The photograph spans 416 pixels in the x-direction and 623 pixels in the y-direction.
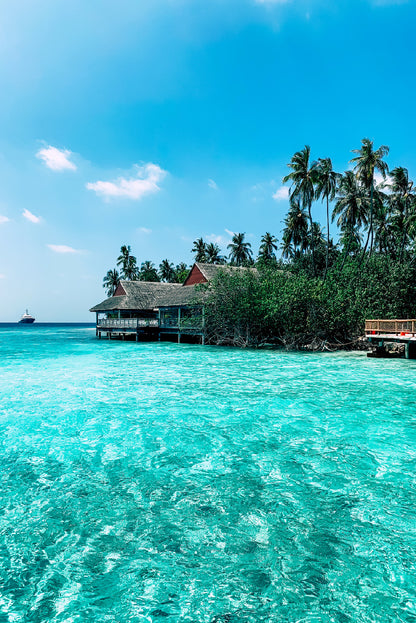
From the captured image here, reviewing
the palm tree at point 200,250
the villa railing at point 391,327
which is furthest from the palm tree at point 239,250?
the villa railing at point 391,327

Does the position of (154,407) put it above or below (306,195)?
below

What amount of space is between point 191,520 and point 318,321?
22.8 meters

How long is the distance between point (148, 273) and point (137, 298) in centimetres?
2665

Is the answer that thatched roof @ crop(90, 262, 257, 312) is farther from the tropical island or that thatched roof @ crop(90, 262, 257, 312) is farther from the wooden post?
the wooden post

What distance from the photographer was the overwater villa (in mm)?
30688

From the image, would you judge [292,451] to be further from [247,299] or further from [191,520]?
[247,299]

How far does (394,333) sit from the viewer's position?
21000mm

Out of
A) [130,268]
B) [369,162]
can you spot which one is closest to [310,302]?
[369,162]

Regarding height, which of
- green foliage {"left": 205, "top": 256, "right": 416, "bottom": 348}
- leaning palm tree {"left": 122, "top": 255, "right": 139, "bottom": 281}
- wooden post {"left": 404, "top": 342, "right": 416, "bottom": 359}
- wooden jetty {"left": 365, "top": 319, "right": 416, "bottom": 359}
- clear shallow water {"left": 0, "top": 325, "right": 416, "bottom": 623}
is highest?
leaning palm tree {"left": 122, "top": 255, "right": 139, "bottom": 281}

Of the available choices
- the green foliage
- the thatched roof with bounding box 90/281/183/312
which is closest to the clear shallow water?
the green foliage

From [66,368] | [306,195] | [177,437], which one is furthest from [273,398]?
[306,195]

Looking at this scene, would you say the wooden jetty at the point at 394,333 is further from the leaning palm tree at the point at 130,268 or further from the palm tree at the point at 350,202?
the leaning palm tree at the point at 130,268

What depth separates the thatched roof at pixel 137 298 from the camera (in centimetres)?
3653

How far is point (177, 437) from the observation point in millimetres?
7555
